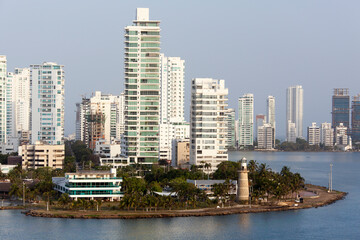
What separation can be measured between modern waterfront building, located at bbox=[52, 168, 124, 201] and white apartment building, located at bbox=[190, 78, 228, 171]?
20.1 m

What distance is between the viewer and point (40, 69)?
105m

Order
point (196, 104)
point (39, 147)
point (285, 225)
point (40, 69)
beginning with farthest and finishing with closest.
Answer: point (40, 69) → point (39, 147) → point (196, 104) → point (285, 225)

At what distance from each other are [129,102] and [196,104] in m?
8.41

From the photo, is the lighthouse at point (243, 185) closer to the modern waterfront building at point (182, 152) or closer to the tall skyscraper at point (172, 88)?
the modern waterfront building at point (182, 152)

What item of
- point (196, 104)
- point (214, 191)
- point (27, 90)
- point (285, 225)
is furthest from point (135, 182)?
point (27, 90)

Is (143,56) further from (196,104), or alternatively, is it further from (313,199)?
(313,199)

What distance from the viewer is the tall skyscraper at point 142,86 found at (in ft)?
274

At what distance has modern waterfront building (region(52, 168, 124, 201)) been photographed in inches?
2406

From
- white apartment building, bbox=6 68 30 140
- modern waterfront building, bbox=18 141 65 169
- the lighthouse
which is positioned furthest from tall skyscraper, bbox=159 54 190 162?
the lighthouse

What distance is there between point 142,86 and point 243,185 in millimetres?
26246

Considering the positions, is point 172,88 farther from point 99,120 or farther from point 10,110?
point 10,110

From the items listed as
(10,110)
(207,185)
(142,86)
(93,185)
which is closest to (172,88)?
(142,86)

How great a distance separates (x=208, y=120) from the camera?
80875 mm

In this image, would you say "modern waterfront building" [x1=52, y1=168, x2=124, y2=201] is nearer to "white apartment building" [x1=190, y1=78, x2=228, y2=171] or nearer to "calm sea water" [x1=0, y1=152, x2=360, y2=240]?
"calm sea water" [x1=0, y1=152, x2=360, y2=240]
